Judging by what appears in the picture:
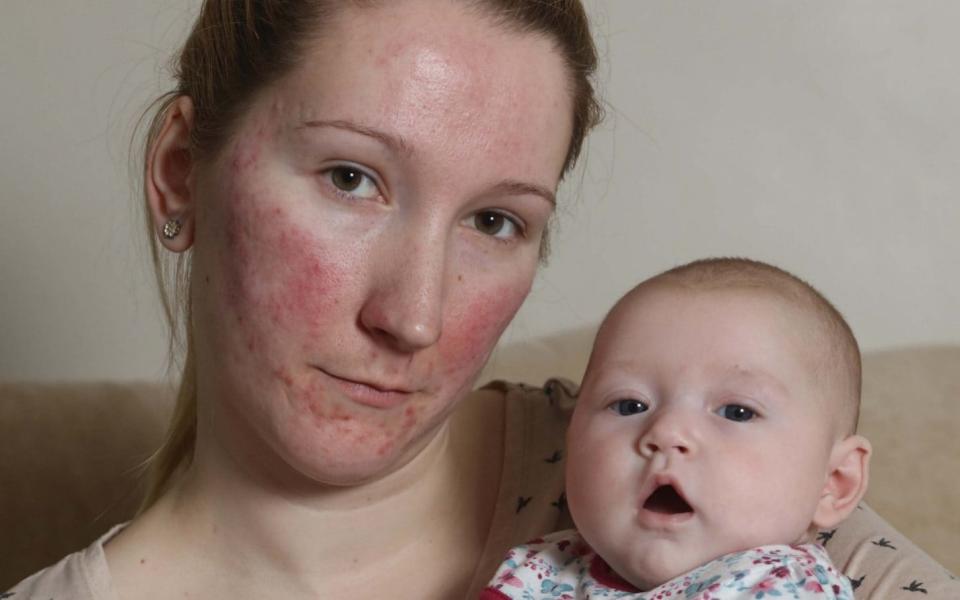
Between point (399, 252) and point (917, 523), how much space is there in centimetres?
116

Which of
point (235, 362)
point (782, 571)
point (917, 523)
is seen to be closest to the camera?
point (782, 571)

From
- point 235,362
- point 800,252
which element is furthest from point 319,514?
point 800,252

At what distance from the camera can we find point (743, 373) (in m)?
1.71

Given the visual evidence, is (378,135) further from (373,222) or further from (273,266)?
(273,266)

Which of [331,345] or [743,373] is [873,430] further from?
[331,345]

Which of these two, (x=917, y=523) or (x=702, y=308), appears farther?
(x=917, y=523)

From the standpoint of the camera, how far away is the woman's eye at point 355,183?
181cm

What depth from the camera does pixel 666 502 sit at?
5.56 ft

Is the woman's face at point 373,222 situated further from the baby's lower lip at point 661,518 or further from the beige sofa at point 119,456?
the beige sofa at point 119,456

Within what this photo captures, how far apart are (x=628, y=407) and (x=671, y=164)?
1.63m

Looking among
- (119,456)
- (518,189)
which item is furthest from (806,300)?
(119,456)

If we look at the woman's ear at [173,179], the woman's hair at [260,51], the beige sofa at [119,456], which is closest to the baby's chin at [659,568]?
the woman's hair at [260,51]

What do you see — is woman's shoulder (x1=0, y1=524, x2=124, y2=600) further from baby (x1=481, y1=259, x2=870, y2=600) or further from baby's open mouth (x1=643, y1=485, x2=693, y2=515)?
baby's open mouth (x1=643, y1=485, x2=693, y2=515)

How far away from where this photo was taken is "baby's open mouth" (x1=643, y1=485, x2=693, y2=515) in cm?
168
